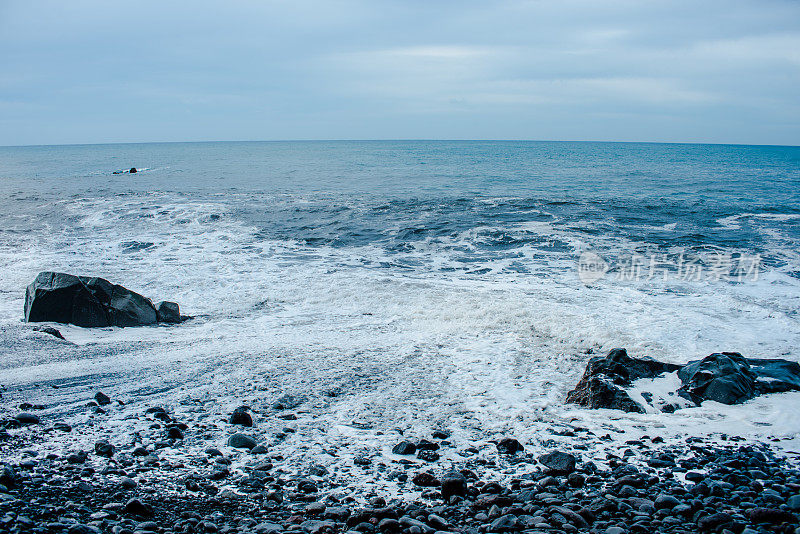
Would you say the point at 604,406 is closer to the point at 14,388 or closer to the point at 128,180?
the point at 14,388

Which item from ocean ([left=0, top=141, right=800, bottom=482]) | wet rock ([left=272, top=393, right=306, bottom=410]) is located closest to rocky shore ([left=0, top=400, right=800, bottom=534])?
ocean ([left=0, top=141, right=800, bottom=482])

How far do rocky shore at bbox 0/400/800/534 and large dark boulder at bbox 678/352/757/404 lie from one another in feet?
2.97

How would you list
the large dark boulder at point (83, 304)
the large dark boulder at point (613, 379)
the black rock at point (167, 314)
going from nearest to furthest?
the large dark boulder at point (613, 379) → the large dark boulder at point (83, 304) → the black rock at point (167, 314)

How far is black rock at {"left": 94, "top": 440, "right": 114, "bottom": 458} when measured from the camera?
14.2ft

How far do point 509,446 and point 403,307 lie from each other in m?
4.94

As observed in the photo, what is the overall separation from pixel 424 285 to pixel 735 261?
28.7 feet

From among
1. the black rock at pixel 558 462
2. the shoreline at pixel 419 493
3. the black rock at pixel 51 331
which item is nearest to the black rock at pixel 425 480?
the shoreline at pixel 419 493

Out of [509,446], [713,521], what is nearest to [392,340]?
[509,446]

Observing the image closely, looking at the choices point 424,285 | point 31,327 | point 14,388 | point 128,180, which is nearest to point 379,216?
point 424,285

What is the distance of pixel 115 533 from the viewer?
128 inches

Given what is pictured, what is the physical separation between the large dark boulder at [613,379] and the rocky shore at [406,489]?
2.47 ft

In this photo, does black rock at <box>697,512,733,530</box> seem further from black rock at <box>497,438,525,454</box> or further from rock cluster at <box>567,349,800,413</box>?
rock cluster at <box>567,349,800,413</box>

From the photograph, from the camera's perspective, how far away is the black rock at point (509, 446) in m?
4.63

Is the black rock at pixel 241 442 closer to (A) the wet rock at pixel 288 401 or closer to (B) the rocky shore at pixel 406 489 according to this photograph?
(B) the rocky shore at pixel 406 489
